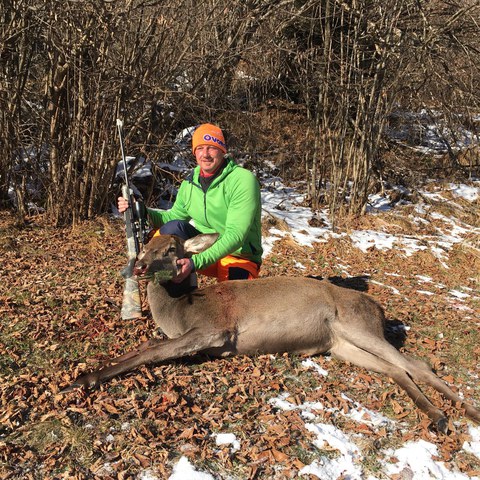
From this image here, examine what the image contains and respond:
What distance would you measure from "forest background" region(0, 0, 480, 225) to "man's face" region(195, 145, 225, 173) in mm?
2864

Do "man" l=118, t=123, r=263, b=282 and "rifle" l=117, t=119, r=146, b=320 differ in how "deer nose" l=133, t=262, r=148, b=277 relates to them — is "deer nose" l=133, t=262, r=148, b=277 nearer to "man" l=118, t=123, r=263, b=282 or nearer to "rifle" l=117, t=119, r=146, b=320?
"man" l=118, t=123, r=263, b=282

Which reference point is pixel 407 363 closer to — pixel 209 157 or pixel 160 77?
pixel 209 157

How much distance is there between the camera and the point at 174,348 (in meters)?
3.73

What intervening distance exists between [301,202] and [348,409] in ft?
24.9

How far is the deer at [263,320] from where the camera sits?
155 inches

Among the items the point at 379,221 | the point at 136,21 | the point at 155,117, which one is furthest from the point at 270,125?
the point at 136,21

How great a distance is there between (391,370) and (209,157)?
2.47 m

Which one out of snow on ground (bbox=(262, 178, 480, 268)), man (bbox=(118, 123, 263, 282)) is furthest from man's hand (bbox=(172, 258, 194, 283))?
snow on ground (bbox=(262, 178, 480, 268))

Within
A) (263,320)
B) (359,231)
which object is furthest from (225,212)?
(359,231)

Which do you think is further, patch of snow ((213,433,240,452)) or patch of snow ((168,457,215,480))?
patch of snow ((213,433,240,452))

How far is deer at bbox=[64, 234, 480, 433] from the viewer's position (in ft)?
12.9

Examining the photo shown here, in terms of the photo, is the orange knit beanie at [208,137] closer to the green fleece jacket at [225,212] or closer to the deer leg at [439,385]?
the green fleece jacket at [225,212]

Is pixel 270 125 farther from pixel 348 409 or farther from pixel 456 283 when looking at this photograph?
pixel 348 409

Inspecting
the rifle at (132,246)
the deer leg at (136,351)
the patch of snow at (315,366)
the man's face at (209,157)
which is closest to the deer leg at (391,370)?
the patch of snow at (315,366)
